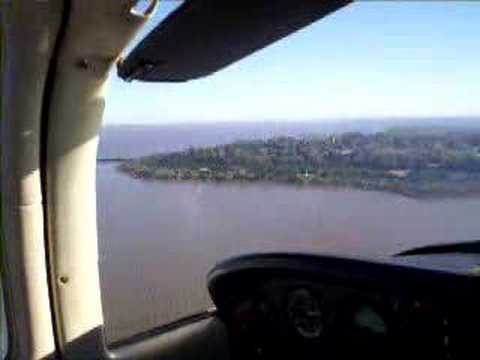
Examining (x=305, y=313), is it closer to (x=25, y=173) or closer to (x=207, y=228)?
(x=207, y=228)

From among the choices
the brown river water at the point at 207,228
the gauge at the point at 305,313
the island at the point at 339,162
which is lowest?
the gauge at the point at 305,313

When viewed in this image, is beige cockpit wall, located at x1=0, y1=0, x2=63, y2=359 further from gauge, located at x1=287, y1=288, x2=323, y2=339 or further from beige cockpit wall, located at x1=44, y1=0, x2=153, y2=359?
gauge, located at x1=287, y1=288, x2=323, y2=339

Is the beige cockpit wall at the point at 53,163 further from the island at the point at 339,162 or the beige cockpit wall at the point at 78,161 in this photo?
the island at the point at 339,162

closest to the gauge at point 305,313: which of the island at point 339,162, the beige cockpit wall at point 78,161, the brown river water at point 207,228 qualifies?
the brown river water at point 207,228

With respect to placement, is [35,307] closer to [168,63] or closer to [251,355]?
[251,355]

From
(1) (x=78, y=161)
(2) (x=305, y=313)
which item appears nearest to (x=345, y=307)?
(2) (x=305, y=313)

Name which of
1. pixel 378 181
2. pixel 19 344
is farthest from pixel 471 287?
pixel 19 344
